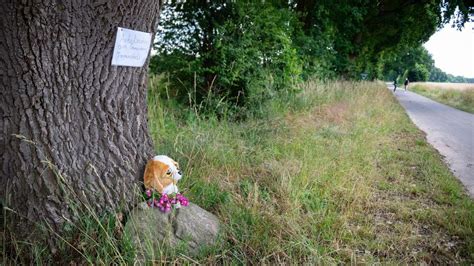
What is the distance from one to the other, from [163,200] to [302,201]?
120 centimetres

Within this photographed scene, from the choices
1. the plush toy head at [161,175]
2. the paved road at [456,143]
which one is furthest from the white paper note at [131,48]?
the paved road at [456,143]

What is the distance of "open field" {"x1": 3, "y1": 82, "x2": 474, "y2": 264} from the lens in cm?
198

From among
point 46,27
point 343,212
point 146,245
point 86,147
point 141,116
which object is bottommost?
point 146,245

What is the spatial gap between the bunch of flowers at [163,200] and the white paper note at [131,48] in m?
0.89

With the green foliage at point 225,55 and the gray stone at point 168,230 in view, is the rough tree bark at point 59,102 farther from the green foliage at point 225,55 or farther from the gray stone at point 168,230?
the green foliage at point 225,55

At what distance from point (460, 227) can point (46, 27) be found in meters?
3.30

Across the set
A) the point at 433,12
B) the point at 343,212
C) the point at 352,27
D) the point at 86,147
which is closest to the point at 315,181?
the point at 343,212

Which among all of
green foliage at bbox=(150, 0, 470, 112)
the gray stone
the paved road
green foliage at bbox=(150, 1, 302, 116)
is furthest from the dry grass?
the gray stone

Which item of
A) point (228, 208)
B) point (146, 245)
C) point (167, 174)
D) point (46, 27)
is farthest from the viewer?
point (228, 208)

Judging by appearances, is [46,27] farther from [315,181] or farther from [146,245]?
[315,181]

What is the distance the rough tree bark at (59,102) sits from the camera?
1783 mm

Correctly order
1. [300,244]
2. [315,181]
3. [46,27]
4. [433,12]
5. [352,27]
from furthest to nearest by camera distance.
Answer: [433,12], [352,27], [315,181], [300,244], [46,27]

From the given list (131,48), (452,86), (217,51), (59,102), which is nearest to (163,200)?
(59,102)

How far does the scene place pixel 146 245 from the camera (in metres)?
1.91
